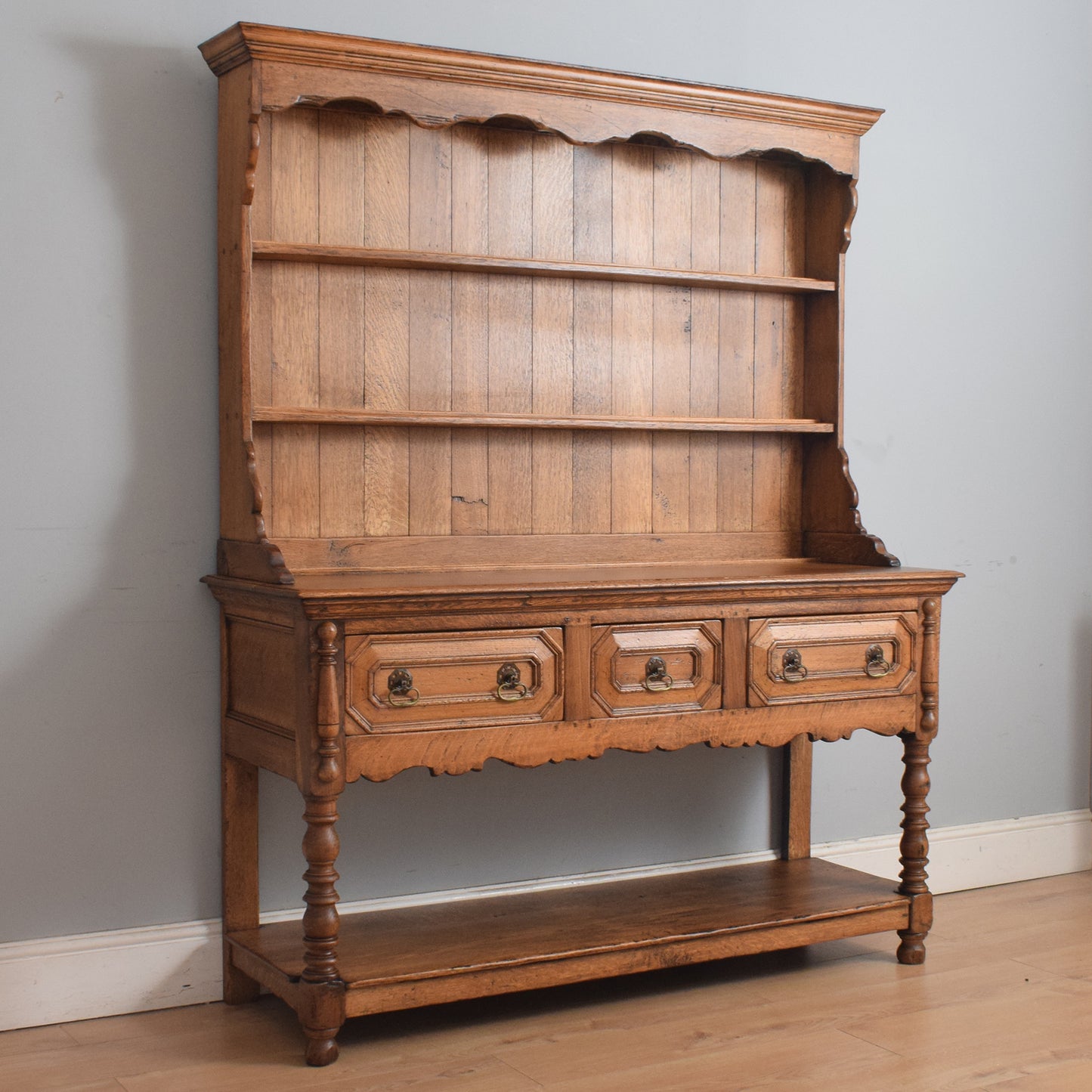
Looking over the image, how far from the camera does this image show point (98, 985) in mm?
2812

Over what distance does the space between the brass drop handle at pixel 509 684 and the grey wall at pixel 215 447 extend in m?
0.58

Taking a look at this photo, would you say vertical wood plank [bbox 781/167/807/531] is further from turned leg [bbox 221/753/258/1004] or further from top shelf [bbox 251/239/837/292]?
turned leg [bbox 221/753/258/1004]

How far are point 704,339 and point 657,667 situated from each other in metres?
1.00

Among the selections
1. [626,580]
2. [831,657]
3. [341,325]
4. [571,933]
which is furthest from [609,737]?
[341,325]

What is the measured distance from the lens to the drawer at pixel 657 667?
2746 millimetres

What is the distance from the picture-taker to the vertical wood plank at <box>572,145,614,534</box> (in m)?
3.25

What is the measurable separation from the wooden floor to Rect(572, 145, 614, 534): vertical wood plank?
112cm

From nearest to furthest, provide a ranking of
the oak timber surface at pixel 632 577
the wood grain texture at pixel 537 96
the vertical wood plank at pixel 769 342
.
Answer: the oak timber surface at pixel 632 577
the wood grain texture at pixel 537 96
the vertical wood plank at pixel 769 342

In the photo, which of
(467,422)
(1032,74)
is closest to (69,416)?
(467,422)

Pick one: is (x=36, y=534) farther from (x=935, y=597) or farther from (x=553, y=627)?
(x=935, y=597)

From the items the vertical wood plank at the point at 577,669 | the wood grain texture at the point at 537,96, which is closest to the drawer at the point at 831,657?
the vertical wood plank at the point at 577,669

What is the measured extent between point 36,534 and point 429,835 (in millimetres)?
1109

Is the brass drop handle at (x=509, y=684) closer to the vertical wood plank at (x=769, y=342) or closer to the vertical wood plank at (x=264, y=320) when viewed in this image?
the vertical wood plank at (x=264, y=320)

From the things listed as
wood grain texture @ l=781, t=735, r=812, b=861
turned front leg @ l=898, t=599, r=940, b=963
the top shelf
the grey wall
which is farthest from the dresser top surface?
the top shelf
